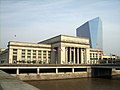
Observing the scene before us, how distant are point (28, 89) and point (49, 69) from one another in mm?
73313

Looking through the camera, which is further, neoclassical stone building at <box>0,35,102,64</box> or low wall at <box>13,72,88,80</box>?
neoclassical stone building at <box>0,35,102,64</box>

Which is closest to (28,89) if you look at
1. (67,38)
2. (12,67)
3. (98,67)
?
→ (12,67)

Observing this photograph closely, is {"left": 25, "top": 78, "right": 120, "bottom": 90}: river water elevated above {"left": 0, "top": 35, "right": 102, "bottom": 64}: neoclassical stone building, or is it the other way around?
{"left": 0, "top": 35, "right": 102, "bottom": 64}: neoclassical stone building

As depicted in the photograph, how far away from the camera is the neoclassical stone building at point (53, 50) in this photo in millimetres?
137750

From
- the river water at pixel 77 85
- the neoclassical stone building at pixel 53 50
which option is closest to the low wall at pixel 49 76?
the river water at pixel 77 85

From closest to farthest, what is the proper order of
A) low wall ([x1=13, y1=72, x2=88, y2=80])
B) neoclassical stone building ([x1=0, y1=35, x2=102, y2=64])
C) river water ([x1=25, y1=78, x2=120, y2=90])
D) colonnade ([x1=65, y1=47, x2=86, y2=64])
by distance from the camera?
river water ([x1=25, y1=78, x2=120, y2=90]), low wall ([x1=13, y1=72, x2=88, y2=80]), neoclassical stone building ([x1=0, y1=35, x2=102, y2=64]), colonnade ([x1=65, y1=47, x2=86, y2=64])

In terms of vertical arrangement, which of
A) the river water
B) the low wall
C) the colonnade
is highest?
the colonnade

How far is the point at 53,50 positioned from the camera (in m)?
140

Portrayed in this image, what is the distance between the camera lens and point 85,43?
486ft

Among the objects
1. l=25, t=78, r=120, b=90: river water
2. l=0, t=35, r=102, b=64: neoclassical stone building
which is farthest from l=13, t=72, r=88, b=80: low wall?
l=0, t=35, r=102, b=64: neoclassical stone building

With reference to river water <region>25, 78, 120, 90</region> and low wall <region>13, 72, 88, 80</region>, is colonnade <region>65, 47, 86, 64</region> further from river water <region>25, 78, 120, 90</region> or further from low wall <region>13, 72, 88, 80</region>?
river water <region>25, 78, 120, 90</region>

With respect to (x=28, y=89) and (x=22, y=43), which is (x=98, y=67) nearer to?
(x=22, y=43)

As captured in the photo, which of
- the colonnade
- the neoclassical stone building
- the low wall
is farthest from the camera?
the colonnade

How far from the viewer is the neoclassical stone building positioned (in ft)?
452
